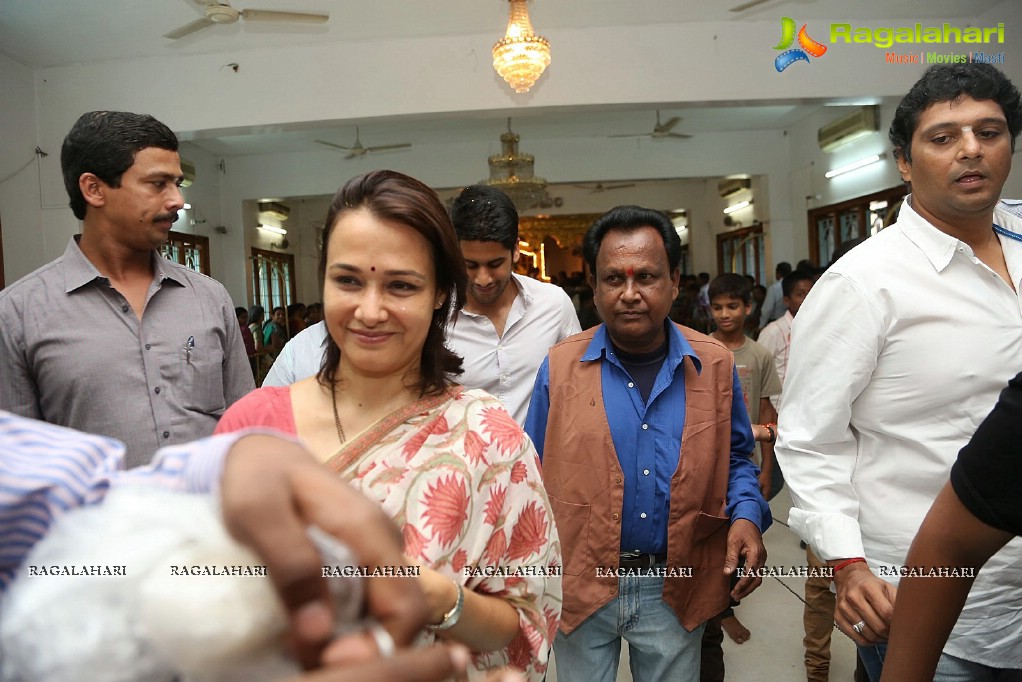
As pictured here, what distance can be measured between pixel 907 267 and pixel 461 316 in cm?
140

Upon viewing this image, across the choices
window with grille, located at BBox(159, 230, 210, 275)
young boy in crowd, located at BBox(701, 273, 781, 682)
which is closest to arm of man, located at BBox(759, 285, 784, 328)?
young boy in crowd, located at BBox(701, 273, 781, 682)

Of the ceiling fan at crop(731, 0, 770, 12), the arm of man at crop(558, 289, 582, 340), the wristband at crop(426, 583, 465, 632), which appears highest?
the ceiling fan at crop(731, 0, 770, 12)

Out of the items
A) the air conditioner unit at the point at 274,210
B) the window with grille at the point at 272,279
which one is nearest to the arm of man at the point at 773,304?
the window with grille at the point at 272,279

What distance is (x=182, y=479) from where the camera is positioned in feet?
1.51

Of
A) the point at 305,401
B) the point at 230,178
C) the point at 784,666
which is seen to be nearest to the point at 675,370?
the point at 305,401

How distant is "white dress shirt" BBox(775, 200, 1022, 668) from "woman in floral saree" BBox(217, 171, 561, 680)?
27.0 inches

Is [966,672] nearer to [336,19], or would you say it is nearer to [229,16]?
[229,16]

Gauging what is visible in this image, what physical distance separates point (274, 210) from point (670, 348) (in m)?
12.5

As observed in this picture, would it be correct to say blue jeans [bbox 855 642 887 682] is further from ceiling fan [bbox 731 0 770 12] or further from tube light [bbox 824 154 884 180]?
tube light [bbox 824 154 884 180]

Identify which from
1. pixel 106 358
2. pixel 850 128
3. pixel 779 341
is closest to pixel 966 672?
pixel 106 358

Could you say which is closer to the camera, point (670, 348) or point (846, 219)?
point (670, 348)

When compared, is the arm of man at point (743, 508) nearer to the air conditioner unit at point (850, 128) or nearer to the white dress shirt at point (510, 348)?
the white dress shirt at point (510, 348)

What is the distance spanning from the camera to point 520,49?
5340mm

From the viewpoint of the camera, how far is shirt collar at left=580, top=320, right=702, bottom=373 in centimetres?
189
